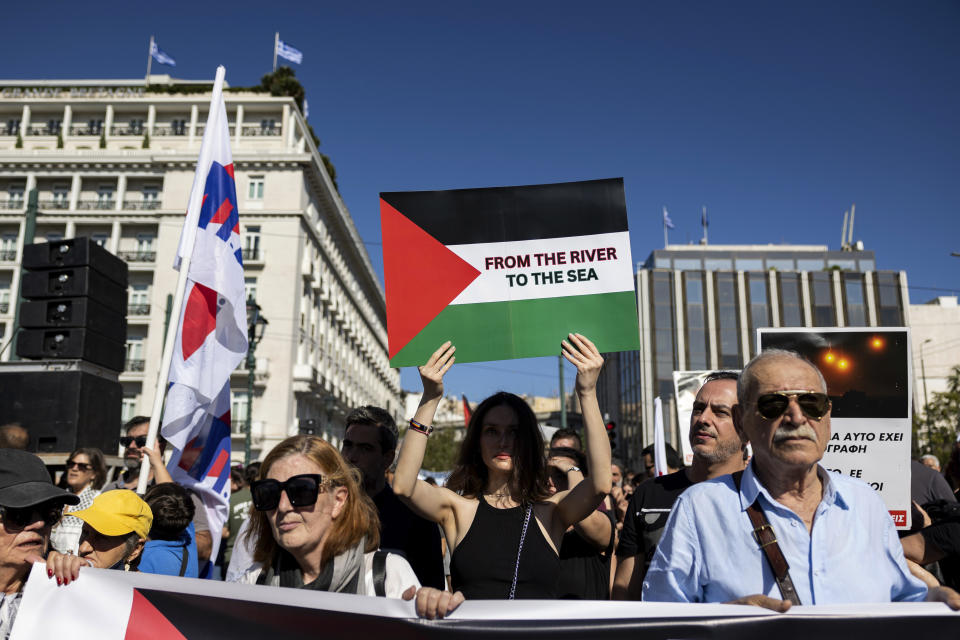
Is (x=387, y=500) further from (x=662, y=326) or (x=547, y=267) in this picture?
(x=662, y=326)

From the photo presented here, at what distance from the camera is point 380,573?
8.66 feet

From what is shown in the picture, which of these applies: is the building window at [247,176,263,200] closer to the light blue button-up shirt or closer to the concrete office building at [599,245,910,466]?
Answer: the concrete office building at [599,245,910,466]

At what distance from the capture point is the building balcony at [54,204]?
4822cm

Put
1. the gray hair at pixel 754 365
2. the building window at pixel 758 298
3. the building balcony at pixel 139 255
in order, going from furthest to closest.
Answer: the building window at pixel 758 298 < the building balcony at pixel 139 255 < the gray hair at pixel 754 365

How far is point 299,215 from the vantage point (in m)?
45.5

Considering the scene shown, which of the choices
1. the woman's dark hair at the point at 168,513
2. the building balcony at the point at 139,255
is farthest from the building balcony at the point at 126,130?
the woman's dark hair at the point at 168,513

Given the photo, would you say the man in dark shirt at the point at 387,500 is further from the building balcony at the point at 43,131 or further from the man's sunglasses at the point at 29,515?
the building balcony at the point at 43,131

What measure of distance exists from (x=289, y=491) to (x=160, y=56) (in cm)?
5910

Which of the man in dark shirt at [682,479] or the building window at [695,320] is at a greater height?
the building window at [695,320]

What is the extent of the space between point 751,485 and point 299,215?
1787 inches

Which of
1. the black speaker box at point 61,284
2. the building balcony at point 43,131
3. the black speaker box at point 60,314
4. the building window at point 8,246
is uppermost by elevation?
the building balcony at point 43,131

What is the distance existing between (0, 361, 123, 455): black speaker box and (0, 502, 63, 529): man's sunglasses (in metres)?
4.44

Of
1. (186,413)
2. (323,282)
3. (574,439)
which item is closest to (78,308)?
(186,413)

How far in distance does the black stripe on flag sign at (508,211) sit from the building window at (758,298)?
190ft
